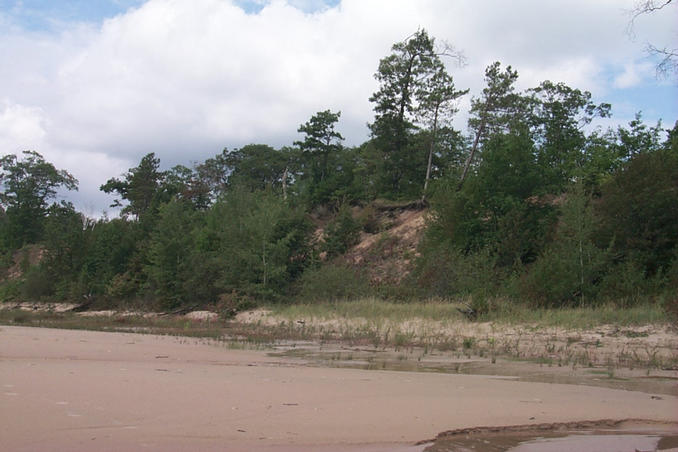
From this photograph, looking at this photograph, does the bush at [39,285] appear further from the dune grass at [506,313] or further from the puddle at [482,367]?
the puddle at [482,367]

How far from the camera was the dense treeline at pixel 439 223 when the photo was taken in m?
25.3

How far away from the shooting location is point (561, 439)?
529 centimetres

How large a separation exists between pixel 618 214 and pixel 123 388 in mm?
25305

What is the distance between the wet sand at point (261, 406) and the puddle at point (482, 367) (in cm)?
84

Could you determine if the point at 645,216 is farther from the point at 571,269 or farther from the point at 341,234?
the point at 341,234

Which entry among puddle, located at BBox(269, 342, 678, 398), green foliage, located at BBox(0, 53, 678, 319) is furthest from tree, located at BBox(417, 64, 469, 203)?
puddle, located at BBox(269, 342, 678, 398)

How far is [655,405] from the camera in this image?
22.8ft

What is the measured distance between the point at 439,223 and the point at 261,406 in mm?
30526

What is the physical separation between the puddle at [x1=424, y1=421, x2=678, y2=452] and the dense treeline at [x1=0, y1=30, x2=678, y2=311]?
15293 mm

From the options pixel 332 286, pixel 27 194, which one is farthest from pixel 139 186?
pixel 332 286

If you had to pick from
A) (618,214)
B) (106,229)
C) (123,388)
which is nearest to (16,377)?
(123,388)

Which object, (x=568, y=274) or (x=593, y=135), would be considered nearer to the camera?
(x=568, y=274)

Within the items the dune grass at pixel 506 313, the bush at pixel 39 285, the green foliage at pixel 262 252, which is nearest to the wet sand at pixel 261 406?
the dune grass at pixel 506 313

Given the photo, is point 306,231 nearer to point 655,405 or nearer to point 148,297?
point 148,297
